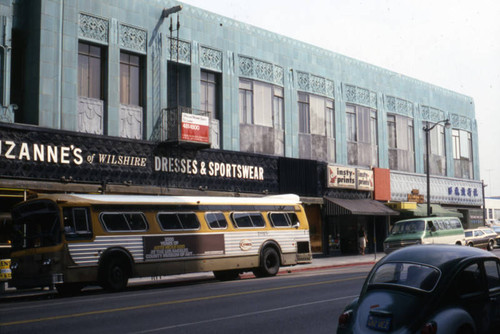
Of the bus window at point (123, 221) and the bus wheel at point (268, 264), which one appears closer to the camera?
the bus window at point (123, 221)

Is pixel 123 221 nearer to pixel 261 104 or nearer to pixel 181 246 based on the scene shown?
pixel 181 246

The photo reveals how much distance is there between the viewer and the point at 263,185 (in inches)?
1284

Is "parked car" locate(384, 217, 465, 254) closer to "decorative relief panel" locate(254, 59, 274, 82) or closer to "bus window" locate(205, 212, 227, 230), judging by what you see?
"decorative relief panel" locate(254, 59, 274, 82)

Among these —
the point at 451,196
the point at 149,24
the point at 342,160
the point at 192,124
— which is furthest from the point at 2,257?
the point at 451,196

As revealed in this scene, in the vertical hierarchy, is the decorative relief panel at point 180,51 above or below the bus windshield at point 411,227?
above

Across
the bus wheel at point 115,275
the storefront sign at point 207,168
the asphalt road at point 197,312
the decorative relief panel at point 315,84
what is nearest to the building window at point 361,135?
the decorative relief panel at point 315,84

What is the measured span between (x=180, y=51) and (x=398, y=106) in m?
20.2

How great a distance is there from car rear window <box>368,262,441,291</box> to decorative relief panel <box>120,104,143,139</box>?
19.9m

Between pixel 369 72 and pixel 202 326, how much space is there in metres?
33.4

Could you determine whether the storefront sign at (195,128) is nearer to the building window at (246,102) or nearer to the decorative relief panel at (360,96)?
the building window at (246,102)

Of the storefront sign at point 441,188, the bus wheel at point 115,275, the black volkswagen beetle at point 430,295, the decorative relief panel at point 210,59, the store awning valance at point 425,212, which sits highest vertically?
the decorative relief panel at point 210,59

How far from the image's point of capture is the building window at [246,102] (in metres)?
32.3

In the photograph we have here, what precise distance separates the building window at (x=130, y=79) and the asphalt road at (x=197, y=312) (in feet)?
39.4

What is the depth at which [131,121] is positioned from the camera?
27.2m
